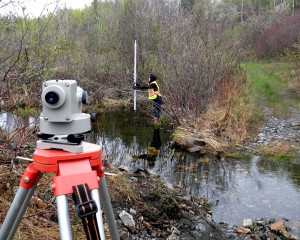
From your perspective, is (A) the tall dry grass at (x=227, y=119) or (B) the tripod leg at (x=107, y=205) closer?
(B) the tripod leg at (x=107, y=205)

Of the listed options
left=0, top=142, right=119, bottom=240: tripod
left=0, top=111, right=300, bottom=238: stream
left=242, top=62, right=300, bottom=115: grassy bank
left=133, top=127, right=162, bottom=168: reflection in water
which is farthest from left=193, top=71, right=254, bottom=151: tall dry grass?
left=0, top=142, right=119, bottom=240: tripod

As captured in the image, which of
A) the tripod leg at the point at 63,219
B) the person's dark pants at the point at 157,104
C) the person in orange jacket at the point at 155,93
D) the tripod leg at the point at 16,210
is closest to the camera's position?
the tripod leg at the point at 63,219

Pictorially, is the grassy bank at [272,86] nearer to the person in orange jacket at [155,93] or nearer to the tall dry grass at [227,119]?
the tall dry grass at [227,119]

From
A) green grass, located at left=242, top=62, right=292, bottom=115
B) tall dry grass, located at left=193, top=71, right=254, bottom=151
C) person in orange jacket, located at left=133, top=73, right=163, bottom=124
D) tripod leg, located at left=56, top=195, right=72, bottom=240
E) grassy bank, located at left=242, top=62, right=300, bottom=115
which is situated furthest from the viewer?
green grass, located at left=242, top=62, right=292, bottom=115

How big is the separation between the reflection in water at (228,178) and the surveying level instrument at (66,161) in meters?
3.75

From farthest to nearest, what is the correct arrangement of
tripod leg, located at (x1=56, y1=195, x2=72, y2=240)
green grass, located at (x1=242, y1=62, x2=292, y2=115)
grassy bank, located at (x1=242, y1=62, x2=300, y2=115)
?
green grass, located at (x1=242, y1=62, x2=292, y2=115), grassy bank, located at (x1=242, y1=62, x2=300, y2=115), tripod leg, located at (x1=56, y1=195, x2=72, y2=240)

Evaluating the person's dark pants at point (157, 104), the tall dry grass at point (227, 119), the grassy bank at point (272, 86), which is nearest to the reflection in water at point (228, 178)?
the tall dry grass at point (227, 119)

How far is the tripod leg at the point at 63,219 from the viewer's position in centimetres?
117

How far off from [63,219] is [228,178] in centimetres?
565

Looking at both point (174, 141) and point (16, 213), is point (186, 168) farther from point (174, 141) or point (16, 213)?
point (16, 213)

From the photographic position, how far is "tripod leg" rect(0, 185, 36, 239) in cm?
146

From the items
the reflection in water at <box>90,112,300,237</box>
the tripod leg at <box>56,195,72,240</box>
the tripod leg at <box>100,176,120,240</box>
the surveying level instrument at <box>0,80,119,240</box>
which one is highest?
the surveying level instrument at <box>0,80,119,240</box>

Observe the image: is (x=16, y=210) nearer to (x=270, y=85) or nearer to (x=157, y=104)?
(x=157, y=104)

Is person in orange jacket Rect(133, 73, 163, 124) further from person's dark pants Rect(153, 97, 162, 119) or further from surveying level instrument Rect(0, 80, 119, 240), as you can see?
surveying level instrument Rect(0, 80, 119, 240)
